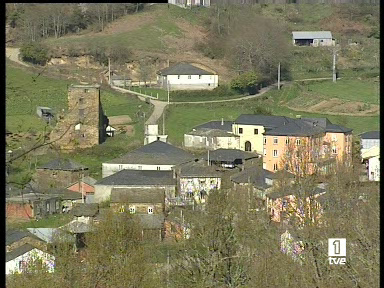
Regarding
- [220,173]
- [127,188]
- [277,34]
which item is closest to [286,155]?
[220,173]

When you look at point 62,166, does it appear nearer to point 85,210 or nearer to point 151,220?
point 85,210

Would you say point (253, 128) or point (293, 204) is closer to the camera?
point (293, 204)

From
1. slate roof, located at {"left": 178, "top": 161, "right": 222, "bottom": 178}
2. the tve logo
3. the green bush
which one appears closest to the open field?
Result: slate roof, located at {"left": 178, "top": 161, "right": 222, "bottom": 178}

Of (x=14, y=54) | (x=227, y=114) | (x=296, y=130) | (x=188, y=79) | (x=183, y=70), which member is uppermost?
(x=14, y=54)

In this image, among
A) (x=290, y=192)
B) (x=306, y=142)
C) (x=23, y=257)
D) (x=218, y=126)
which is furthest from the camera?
(x=218, y=126)

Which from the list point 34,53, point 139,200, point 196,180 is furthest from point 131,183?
point 34,53

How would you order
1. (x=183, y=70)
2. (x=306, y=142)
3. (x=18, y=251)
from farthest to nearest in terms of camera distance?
(x=183, y=70)
(x=306, y=142)
(x=18, y=251)

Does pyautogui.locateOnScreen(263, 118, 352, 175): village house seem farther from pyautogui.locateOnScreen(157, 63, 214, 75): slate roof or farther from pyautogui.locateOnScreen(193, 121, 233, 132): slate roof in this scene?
pyautogui.locateOnScreen(157, 63, 214, 75): slate roof
